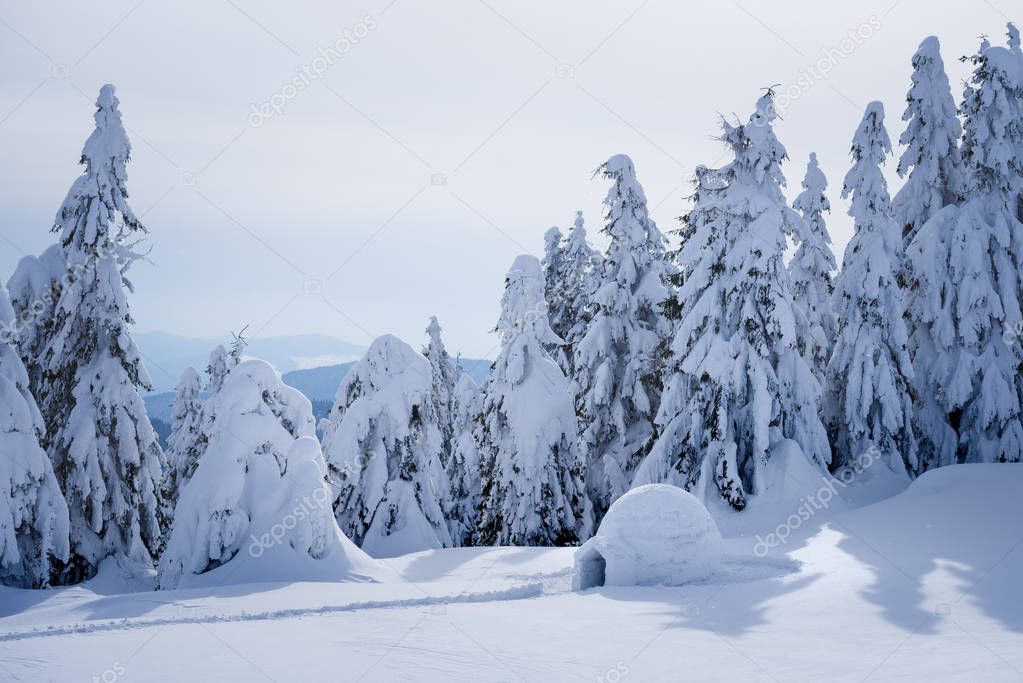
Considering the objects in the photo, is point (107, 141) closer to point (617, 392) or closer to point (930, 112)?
point (617, 392)

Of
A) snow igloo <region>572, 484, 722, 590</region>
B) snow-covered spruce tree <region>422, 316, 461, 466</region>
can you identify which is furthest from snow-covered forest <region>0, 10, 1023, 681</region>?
snow-covered spruce tree <region>422, 316, 461, 466</region>

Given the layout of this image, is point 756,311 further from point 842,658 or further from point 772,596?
point 842,658

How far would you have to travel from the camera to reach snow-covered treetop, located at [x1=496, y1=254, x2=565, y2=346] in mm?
27625

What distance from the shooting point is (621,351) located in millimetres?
29625

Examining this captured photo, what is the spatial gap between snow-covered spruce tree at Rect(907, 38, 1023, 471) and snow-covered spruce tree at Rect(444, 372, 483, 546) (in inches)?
634

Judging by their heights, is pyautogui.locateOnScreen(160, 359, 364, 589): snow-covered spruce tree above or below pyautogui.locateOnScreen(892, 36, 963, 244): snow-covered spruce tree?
below

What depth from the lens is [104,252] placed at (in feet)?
80.9

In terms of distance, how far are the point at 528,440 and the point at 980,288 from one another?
537 inches

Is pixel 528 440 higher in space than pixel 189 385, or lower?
lower

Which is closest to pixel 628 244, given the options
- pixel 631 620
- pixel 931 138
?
pixel 931 138

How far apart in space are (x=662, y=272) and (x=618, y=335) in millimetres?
3249

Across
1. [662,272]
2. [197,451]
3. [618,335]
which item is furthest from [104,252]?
[662,272]

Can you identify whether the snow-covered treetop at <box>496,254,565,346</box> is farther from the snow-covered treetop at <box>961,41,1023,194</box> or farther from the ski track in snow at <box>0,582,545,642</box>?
the snow-covered treetop at <box>961,41,1023,194</box>

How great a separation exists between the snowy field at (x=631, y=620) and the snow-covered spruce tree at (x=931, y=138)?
1097 centimetres
